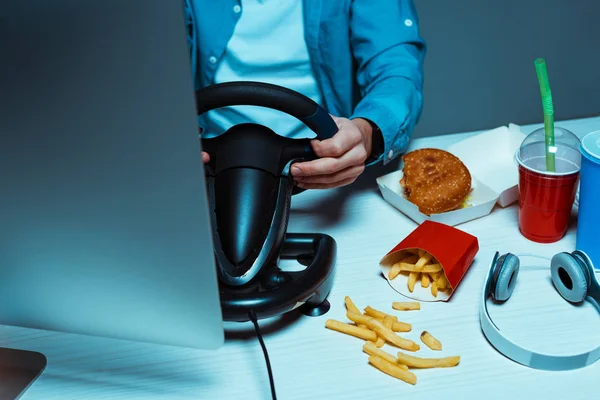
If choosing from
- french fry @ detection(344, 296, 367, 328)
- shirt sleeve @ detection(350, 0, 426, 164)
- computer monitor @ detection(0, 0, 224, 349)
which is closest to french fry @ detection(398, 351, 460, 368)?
french fry @ detection(344, 296, 367, 328)

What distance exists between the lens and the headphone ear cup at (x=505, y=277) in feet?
2.79

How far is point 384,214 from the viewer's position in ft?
3.60

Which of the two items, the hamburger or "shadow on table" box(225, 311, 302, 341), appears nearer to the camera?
"shadow on table" box(225, 311, 302, 341)

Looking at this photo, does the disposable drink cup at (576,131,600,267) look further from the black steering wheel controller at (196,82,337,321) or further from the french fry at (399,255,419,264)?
the black steering wheel controller at (196,82,337,321)

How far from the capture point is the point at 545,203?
97 centimetres

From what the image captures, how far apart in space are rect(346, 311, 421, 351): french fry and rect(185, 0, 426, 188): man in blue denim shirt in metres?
0.43

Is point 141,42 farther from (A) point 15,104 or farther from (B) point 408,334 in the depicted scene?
(B) point 408,334

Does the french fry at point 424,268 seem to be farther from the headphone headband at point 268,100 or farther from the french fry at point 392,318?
the headphone headband at point 268,100

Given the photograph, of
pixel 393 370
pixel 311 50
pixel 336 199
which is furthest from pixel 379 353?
pixel 311 50

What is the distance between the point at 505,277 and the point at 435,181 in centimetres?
25

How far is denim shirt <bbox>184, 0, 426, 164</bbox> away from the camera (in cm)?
125

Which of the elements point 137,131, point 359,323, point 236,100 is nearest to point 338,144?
point 236,100

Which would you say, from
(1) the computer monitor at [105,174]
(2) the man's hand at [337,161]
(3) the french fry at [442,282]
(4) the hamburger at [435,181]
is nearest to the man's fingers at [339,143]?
(2) the man's hand at [337,161]

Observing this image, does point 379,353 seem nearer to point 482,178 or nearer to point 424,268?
point 424,268
